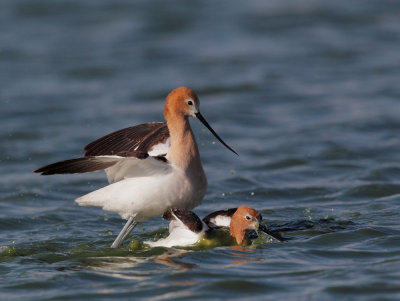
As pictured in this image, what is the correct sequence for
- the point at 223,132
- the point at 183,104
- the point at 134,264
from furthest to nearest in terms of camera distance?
the point at 223,132, the point at 183,104, the point at 134,264

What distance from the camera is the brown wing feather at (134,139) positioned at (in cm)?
898

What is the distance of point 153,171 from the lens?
841 cm

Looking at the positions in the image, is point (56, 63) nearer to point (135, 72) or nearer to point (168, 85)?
point (135, 72)

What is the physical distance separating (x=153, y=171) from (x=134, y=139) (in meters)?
0.96

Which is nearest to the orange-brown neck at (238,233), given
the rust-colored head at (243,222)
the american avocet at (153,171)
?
the rust-colored head at (243,222)

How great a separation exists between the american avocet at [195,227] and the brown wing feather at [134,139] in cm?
92

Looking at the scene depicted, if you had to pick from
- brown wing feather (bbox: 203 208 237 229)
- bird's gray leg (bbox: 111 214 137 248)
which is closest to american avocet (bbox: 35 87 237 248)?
bird's gray leg (bbox: 111 214 137 248)

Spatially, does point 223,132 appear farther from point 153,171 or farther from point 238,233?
point 153,171

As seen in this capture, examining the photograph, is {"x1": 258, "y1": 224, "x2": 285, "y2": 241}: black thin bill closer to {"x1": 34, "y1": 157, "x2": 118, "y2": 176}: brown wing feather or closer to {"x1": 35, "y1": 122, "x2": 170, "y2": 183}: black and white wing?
{"x1": 35, "y1": 122, "x2": 170, "y2": 183}: black and white wing

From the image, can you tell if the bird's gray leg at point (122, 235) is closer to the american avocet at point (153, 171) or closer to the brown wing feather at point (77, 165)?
the american avocet at point (153, 171)

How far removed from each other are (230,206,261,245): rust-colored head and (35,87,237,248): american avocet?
459 millimetres

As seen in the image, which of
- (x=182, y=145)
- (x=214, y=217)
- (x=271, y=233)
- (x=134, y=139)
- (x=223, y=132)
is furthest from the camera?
(x=223, y=132)

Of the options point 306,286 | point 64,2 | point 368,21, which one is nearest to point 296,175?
point 306,286

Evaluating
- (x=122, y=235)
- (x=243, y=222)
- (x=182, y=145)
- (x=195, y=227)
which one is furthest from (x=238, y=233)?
(x=122, y=235)
